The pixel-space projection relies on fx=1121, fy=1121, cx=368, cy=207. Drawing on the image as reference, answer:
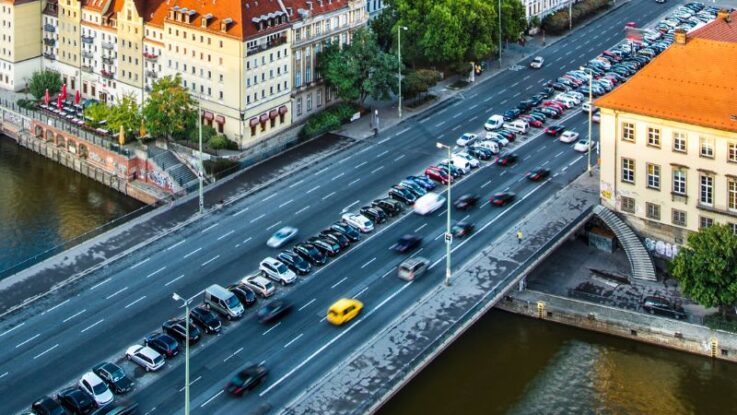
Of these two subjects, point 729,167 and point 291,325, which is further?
point 729,167

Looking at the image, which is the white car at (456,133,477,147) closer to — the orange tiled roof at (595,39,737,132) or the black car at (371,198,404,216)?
the black car at (371,198,404,216)

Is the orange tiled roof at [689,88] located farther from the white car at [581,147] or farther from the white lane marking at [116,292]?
the white lane marking at [116,292]

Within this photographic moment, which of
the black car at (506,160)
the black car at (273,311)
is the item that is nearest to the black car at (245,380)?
the black car at (273,311)

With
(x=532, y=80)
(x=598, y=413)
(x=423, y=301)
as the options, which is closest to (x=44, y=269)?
(x=423, y=301)

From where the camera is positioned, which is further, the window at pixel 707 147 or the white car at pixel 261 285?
the window at pixel 707 147

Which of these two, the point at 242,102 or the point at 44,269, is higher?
the point at 242,102

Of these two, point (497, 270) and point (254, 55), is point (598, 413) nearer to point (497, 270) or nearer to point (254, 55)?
point (497, 270)

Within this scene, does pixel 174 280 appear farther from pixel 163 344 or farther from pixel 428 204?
pixel 428 204
